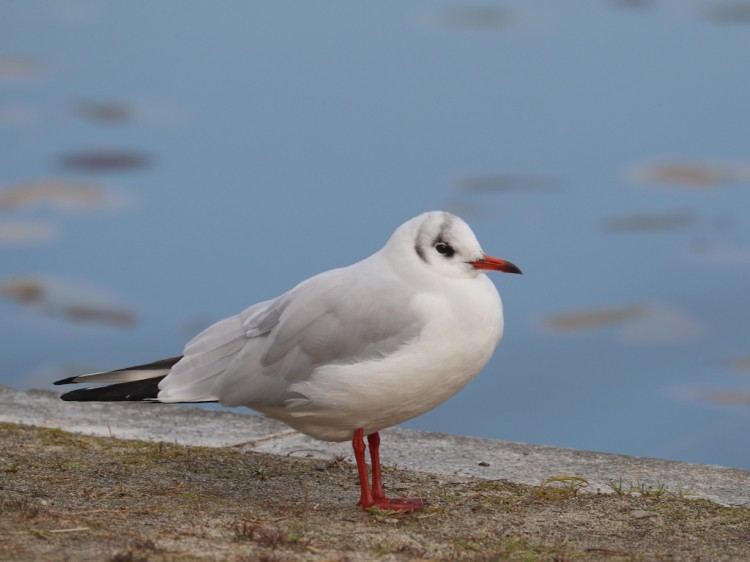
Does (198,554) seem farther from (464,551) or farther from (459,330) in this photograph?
(459,330)

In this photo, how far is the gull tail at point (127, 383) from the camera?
200 inches

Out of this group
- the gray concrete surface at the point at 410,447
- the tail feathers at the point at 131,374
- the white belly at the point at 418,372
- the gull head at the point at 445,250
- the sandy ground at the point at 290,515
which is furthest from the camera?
the gray concrete surface at the point at 410,447

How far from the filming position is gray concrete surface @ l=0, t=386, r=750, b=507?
5.70m

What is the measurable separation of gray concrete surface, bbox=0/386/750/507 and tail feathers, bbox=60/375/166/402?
41.7 inches

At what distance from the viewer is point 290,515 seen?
4684 millimetres

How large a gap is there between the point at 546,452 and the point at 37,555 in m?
2.92

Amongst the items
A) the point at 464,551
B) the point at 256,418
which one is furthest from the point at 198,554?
the point at 256,418

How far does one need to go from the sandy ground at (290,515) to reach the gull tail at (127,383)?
358 mm

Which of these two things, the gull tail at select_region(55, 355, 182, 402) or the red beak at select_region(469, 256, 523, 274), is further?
the gull tail at select_region(55, 355, 182, 402)

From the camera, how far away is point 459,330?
186 inches

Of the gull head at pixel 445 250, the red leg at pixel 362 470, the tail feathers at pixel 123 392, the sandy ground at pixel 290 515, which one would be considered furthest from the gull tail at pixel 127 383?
the gull head at pixel 445 250

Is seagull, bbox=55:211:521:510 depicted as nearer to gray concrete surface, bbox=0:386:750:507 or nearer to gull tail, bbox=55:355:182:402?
gull tail, bbox=55:355:182:402

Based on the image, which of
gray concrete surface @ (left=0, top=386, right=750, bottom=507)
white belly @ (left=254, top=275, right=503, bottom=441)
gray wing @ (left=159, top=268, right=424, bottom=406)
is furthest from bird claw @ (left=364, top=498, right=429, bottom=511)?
gray concrete surface @ (left=0, top=386, right=750, bottom=507)

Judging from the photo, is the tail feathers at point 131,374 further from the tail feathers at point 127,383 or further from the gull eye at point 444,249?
the gull eye at point 444,249
